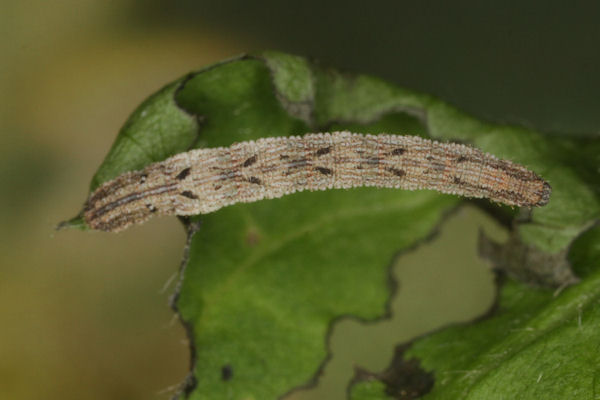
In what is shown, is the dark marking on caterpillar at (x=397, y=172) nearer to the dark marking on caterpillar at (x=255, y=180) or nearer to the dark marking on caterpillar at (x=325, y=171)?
the dark marking on caterpillar at (x=325, y=171)

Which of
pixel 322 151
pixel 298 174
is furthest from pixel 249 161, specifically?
pixel 322 151

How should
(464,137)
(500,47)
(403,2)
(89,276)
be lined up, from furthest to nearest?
(403,2)
(500,47)
(89,276)
(464,137)

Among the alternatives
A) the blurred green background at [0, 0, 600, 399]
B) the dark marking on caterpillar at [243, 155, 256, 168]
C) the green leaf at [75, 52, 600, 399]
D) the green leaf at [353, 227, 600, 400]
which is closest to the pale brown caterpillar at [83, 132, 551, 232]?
the dark marking on caterpillar at [243, 155, 256, 168]

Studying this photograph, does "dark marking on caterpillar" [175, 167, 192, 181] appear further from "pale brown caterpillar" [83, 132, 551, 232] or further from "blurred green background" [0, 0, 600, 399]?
"blurred green background" [0, 0, 600, 399]

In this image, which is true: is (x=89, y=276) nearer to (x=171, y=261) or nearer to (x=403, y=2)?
(x=171, y=261)

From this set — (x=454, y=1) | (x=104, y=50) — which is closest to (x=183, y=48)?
(x=104, y=50)

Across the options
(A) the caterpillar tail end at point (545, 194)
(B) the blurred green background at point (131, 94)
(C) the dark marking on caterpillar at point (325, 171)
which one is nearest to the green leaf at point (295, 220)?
(A) the caterpillar tail end at point (545, 194)
